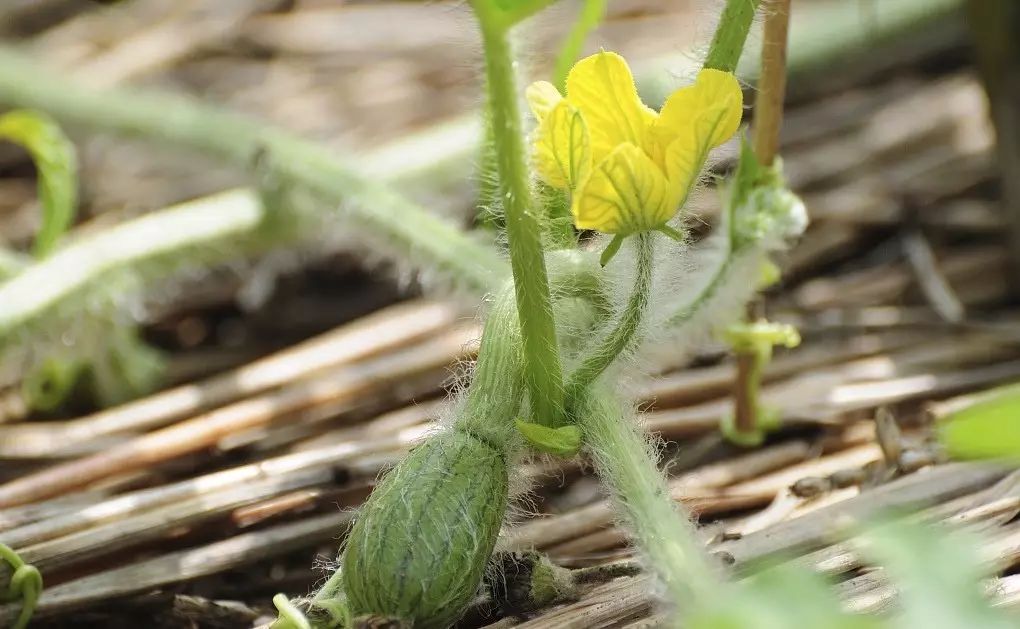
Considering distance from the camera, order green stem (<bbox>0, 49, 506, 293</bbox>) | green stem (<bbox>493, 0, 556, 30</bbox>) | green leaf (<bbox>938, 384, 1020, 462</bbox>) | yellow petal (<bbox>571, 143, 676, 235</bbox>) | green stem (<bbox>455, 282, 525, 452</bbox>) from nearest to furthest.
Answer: green leaf (<bbox>938, 384, 1020, 462</bbox>) → green stem (<bbox>493, 0, 556, 30</bbox>) → yellow petal (<bbox>571, 143, 676, 235</bbox>) → green stem (<bbox>455, 282, 525, 452</bbox>) → green stem (<bbox>0, 49, 506, 293</bbox>)

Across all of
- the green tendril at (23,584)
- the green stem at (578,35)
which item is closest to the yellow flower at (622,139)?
the green stem at (578,35)

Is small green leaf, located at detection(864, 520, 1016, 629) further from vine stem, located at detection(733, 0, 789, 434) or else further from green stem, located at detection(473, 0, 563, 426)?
vine stem, located at detection(733, 0, 789, 434)

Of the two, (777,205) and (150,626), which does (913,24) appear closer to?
(777,205)

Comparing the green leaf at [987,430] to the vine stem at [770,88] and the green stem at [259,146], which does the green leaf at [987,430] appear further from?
the green stem at [259,146]

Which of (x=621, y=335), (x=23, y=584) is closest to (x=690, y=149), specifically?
(x=621, y=335)

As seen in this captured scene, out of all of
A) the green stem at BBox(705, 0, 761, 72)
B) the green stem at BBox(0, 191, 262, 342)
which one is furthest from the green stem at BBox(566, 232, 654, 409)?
the green stem at BBox(0, 191, 262, 342)

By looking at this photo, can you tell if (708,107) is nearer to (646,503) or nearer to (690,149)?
(690,149)
